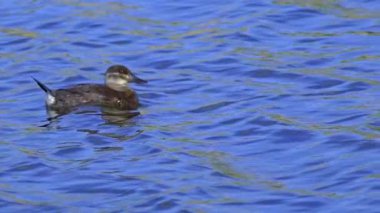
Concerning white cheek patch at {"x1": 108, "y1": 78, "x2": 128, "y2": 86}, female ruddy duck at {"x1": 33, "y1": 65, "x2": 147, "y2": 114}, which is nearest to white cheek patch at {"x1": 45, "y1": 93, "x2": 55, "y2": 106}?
female ruddy duck at {"x1": 33, "y1": 65, "x2": 147, "y2": 114}

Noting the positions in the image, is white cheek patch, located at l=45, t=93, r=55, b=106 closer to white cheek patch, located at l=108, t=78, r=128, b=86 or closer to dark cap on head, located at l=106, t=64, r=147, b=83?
white cheek patch, located at l=108, t=78, r=128, b=86

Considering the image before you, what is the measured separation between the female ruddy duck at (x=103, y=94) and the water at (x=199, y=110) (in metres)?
0.19

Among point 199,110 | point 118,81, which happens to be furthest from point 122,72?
point 199,110

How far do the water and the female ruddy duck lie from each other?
0.64ft

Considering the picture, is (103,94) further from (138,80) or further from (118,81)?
(138,80)

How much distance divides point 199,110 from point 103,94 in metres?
1.40

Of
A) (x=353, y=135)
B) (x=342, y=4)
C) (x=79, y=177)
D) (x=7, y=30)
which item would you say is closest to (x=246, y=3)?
(x=342, y=4)

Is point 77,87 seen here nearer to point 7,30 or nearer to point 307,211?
point 7,30

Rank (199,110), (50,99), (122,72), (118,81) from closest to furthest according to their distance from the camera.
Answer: (199,110)
(50,99)
(118,81)
(122,72)

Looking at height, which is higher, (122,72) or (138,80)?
(122,72)

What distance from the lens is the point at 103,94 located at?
49.2ft

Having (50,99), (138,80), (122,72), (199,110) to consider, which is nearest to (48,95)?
(50,99)

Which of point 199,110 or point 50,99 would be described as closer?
point 199,110

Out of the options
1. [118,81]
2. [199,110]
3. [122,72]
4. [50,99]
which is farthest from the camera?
[122,72]
